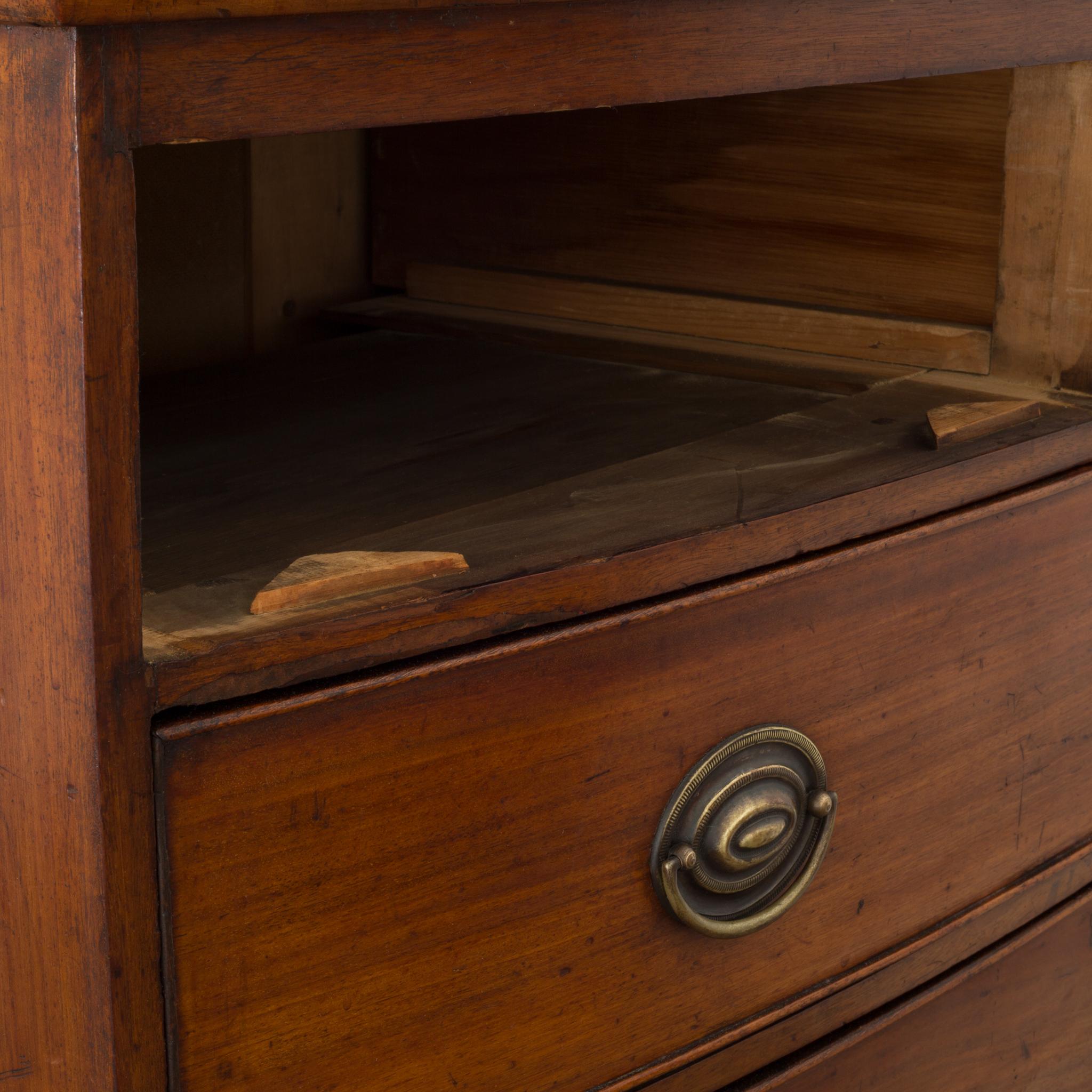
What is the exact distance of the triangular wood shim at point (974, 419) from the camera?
72 cm

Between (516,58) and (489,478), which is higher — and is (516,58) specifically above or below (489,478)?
above

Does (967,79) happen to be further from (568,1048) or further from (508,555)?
(568,1048)

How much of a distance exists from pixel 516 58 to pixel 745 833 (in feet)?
1.07

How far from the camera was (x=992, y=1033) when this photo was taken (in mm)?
834

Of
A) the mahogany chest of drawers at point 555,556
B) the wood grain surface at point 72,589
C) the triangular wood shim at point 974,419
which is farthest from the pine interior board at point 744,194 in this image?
the wood grain surface at point 72,589

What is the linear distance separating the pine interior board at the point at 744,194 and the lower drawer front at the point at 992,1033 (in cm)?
37

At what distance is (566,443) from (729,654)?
18 centimetres

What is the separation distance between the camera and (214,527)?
61 cm

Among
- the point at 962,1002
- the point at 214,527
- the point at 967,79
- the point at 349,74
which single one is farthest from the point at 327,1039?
the point at 967,79

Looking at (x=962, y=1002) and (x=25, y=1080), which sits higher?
(x=25, y=1080)

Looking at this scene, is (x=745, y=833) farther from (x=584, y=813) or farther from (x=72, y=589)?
(x=72, y=589)

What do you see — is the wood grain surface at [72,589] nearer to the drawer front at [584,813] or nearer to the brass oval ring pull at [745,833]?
the drawer front at [584,813]

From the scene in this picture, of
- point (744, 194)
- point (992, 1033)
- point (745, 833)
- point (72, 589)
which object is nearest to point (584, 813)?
point (745, 833)

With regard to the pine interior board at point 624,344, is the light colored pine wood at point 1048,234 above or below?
above
